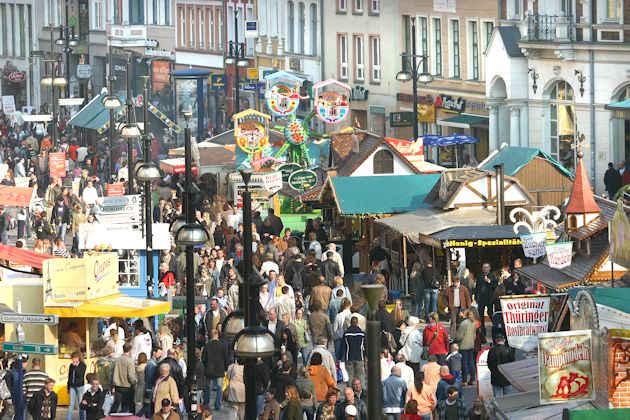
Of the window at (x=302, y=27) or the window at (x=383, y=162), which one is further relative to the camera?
the window at (x=302, y=27)

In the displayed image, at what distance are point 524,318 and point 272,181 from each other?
61.2ft

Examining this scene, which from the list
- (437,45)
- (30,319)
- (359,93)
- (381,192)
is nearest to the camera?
(30,319)

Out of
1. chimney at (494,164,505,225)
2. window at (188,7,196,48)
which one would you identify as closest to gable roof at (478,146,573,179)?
chimney at (494,164,505,225)

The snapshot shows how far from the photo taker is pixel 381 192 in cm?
4397

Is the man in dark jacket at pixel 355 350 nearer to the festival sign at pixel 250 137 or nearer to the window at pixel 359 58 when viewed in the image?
the festival sign at pixel 250 137

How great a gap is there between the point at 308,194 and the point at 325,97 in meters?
10.6

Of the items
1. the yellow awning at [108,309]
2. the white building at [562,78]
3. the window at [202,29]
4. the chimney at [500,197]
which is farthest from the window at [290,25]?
the yellow awning at [108,309]

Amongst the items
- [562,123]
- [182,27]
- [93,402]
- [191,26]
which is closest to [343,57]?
[191,26]

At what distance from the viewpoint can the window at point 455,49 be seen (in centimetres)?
6875

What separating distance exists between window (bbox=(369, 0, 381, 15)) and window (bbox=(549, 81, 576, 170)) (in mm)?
17822

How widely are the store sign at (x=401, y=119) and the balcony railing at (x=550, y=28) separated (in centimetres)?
1115

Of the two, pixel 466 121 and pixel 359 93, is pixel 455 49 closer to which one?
pixel 466 121

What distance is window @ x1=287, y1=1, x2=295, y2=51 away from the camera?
273ft

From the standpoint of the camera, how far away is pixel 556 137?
193 ft
